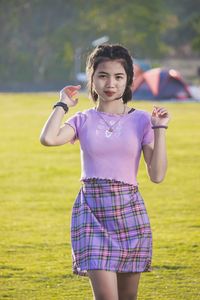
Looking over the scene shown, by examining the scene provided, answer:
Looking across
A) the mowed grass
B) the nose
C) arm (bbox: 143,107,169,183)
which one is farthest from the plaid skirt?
the mowed grass

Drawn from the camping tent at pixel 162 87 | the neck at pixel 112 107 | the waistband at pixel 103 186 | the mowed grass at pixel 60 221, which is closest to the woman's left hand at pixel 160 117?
the neck at pixel 112 107

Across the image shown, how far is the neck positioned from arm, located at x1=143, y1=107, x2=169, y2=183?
0.65ft

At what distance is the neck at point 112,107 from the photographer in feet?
21.3

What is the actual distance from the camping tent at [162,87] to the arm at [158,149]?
4059 cm

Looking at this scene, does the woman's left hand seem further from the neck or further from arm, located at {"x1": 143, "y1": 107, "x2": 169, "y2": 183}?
the neck

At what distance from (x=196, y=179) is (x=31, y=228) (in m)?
5.85

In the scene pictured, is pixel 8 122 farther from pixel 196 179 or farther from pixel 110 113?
pixel 110 113

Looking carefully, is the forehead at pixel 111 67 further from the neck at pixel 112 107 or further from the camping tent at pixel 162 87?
the camping tent at pixel 162 87

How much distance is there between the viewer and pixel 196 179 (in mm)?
18422

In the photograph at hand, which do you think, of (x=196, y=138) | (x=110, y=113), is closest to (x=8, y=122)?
(x=196, y=138)

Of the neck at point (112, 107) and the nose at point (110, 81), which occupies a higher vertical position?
the nose at point (110, 81)

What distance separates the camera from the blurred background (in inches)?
2751

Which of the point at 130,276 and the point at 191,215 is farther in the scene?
the point at 191,215

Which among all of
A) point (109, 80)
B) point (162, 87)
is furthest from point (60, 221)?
point (162, 87)
